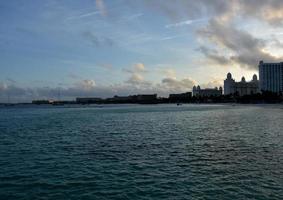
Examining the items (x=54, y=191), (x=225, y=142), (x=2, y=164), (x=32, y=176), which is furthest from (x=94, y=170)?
(x=225, y=142)

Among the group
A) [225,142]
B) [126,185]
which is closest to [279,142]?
[225,142]

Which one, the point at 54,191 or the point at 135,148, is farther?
the point at 135,148

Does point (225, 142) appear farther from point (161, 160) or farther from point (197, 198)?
point (197, 198)

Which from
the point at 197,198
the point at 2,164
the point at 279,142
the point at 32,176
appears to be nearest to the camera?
the point at 197,198

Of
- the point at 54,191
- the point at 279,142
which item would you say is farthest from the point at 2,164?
the point at 279,142

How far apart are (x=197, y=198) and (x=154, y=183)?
3910 mm

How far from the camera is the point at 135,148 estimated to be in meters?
39.2

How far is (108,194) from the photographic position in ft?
67.7

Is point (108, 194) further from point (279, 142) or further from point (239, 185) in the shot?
point (279, 142)

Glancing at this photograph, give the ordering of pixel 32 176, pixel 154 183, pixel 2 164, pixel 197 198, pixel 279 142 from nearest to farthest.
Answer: pixel 197 198 → pixel 154 183 → pixel 32 176 → pixel 2 164 → pixel 279 142

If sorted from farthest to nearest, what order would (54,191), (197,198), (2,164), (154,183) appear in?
(2,164) → (154,183) → (54,191) → (197,198)

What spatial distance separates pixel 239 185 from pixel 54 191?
34.9ft

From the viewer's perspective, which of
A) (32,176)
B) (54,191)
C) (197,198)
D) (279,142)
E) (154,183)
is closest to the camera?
(197,198)

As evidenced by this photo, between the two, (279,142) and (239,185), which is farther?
(279,142)
